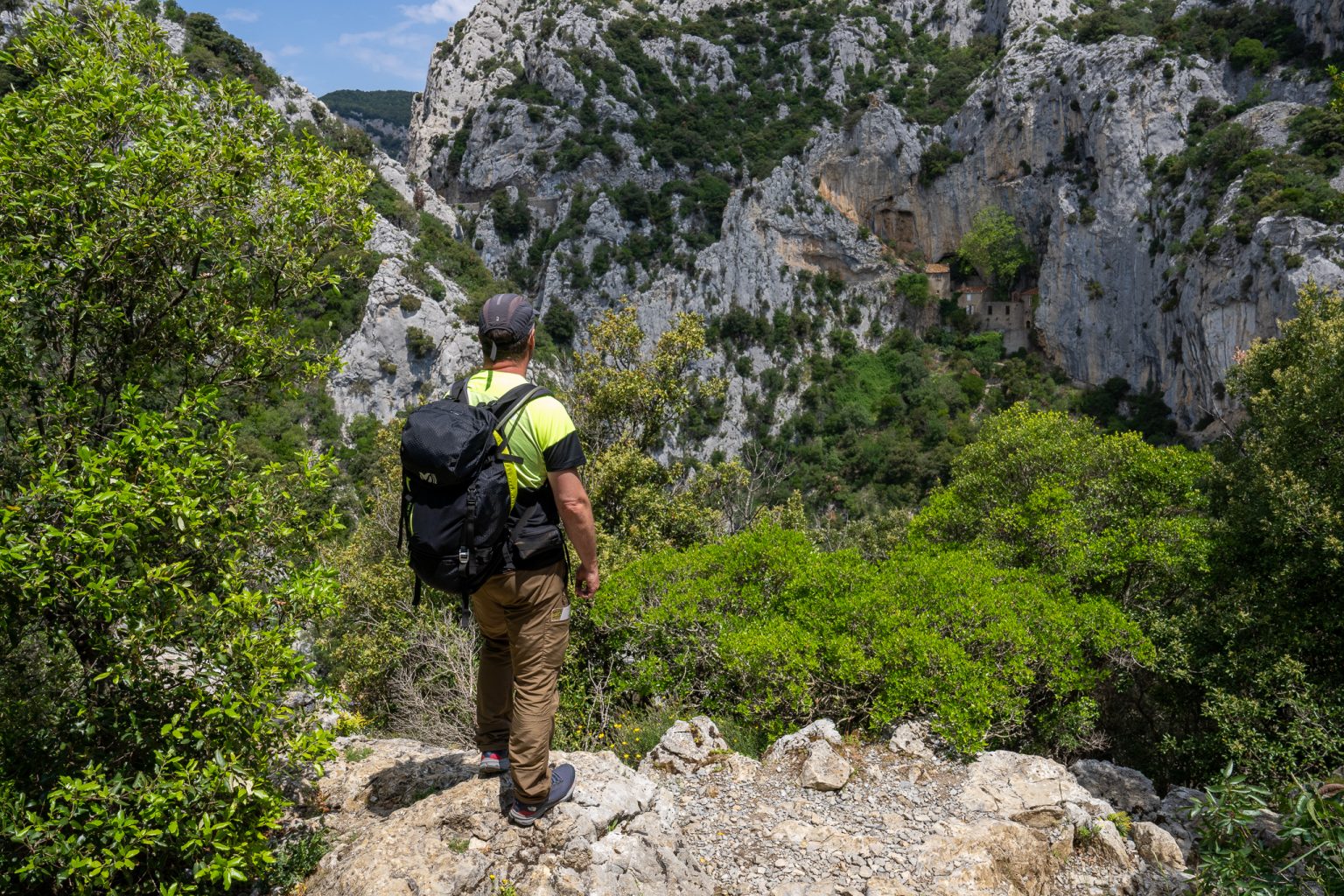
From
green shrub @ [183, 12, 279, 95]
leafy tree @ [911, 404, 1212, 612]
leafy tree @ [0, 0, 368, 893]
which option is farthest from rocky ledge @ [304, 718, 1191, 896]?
green shrub @ [183, 12, 279, 95]

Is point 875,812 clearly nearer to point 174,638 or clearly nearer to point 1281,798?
point 1281,798

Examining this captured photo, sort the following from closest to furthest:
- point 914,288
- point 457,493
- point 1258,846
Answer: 1. point 1258,846
2. point 457,493
3. point 914,288

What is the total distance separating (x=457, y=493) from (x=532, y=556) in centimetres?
47

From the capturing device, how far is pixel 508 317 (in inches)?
133

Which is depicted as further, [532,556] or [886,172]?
[886,172]

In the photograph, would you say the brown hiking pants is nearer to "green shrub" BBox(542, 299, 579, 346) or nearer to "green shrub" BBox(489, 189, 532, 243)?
"green shrub" BBox(542, 299, 579, 346)

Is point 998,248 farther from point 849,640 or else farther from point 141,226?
point 141,226

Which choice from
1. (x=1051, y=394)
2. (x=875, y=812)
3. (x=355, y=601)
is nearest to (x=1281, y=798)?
(x=875, y=812)

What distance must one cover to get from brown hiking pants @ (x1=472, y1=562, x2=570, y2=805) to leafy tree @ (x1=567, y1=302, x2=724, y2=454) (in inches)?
341

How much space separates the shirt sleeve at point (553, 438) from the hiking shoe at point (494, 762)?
1844 mm

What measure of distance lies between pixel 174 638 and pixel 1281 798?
4523 mm

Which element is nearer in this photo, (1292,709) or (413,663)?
(1292,709)

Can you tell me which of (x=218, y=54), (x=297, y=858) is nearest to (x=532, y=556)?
(x=297, y=858)

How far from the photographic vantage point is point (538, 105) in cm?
6259
